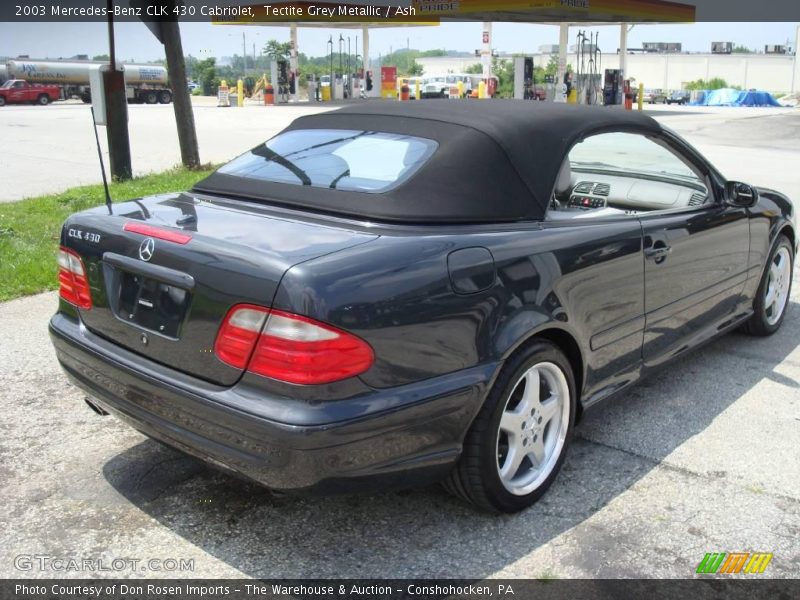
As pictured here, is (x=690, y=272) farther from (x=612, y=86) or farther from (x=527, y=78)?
(x=612, y=86)

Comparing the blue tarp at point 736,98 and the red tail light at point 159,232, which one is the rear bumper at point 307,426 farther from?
the blue tarp at point 736,98

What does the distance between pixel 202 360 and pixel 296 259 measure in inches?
19.1

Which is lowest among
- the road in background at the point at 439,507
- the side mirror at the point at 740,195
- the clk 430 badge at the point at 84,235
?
the road in background at the point at 439,507

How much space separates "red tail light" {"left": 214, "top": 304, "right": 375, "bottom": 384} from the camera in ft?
8.21

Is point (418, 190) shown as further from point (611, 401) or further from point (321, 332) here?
point (611, 401)

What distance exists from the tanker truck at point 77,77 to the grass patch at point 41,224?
151 feet

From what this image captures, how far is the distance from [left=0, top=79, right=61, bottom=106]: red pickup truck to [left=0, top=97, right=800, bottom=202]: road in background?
21.4 metres

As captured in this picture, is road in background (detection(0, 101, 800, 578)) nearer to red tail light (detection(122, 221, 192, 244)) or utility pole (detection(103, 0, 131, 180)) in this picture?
red tail light (detection(122, 221, 192, 244))

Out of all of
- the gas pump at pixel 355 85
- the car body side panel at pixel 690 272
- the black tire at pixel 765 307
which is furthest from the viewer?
the gas pump at pixel 355 85

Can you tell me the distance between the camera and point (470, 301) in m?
2.83

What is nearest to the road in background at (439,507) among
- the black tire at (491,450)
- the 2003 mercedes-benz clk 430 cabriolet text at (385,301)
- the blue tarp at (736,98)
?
the black tire at (491,450)

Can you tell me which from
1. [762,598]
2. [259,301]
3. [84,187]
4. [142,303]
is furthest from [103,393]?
[84,187]

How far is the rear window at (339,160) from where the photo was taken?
3.27 meters

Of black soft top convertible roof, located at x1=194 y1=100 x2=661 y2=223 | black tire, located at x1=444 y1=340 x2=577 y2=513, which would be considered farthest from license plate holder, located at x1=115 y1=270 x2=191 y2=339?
black tire, located at x1=444 y1=340 x2=577 y2=513
